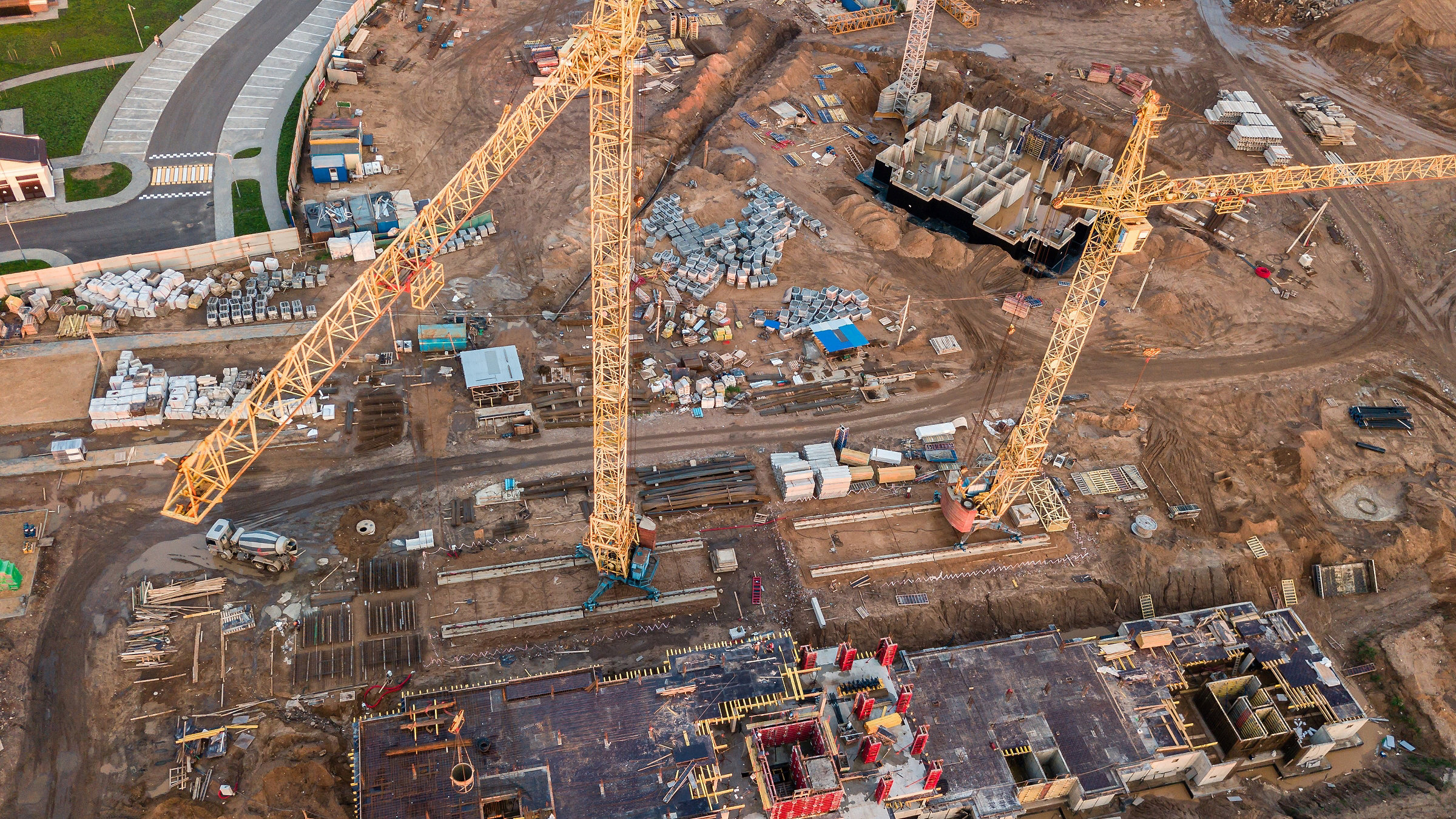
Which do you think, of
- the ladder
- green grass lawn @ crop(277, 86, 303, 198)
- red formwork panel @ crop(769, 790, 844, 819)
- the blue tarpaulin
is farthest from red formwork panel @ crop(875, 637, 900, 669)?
green grass lawn @ crop(277, 86, 303, 198)

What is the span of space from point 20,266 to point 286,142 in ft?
80.2

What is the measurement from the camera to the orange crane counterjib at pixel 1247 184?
55.8 m

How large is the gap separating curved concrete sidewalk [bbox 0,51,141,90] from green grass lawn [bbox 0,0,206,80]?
0.57 metres

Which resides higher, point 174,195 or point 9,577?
point 174,195

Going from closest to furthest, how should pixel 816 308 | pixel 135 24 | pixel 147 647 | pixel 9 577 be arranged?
pixel 147 647 → pixel 9 577 → pixel 816 308 → pixel 135 24

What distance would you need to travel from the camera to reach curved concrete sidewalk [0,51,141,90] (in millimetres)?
96688

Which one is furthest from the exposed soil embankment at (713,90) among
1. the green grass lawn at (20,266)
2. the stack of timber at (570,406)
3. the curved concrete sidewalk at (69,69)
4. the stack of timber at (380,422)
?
the curved concrete sidewalk at (69,69)

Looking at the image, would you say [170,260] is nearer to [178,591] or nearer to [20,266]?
[20,266]

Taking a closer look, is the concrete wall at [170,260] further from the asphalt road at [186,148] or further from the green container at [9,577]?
the green container at [9,577]

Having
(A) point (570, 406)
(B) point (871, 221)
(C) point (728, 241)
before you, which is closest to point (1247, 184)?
(B) point (871, 221)

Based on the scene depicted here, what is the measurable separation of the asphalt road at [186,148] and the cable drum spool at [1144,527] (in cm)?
7573

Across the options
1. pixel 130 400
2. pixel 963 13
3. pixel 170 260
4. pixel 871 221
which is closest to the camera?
pixel 130 400

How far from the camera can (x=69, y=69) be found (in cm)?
9912

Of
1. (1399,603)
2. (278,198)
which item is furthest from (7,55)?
(1399,603)
